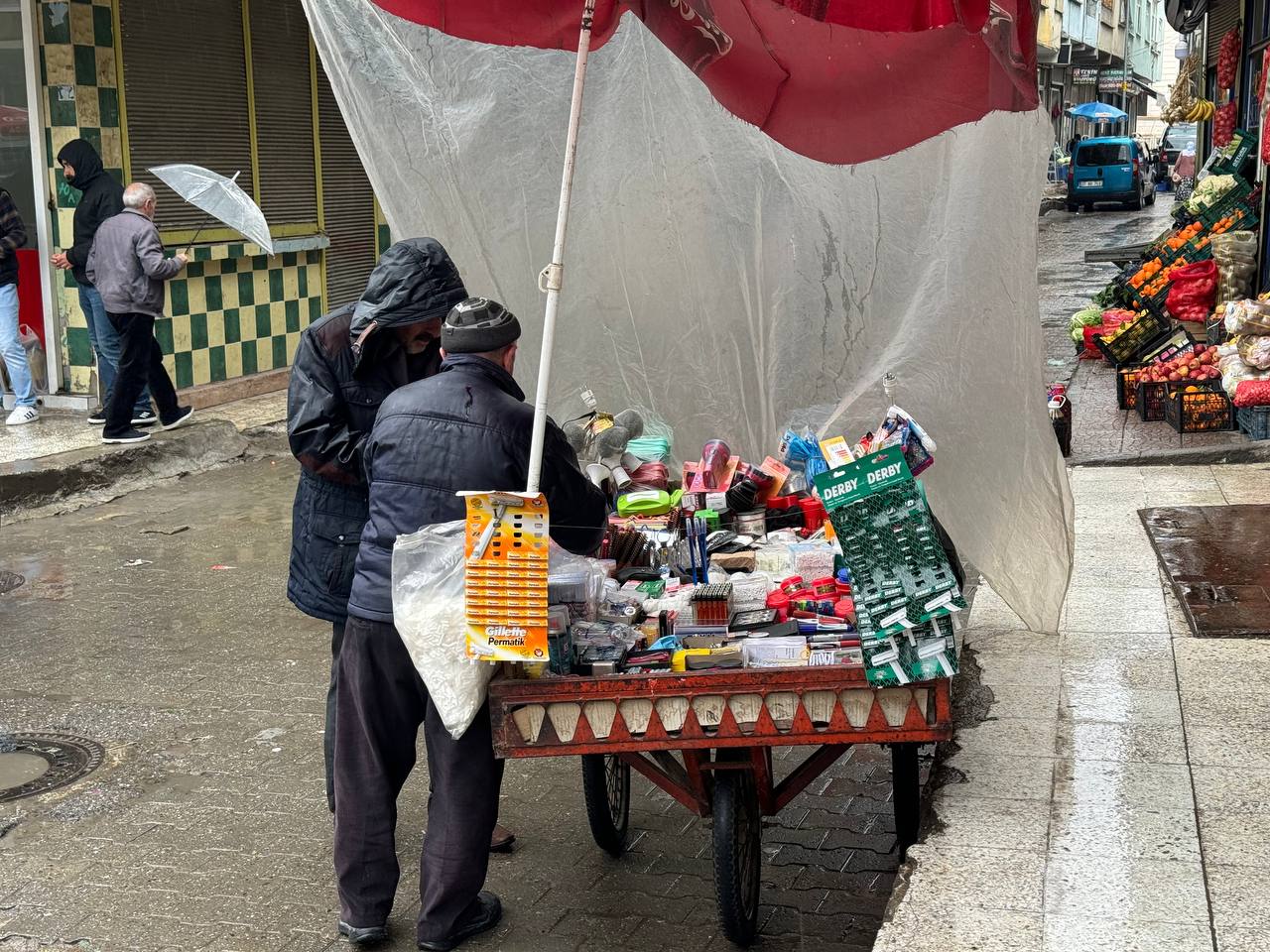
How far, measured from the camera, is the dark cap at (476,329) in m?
3.79

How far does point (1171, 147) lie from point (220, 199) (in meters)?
40.0

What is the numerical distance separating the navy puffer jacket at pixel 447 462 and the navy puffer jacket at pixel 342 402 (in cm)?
43

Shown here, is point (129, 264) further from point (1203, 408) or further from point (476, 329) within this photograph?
point (1203, 408)

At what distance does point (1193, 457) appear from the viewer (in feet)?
29.3

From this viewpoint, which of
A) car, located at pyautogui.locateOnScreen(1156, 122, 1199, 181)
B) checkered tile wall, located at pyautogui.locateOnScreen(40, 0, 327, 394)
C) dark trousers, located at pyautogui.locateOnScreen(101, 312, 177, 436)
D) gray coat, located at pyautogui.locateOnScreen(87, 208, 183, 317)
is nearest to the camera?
gray coat, located at pyautogui.locateOnScreen(87, 208, 183, 317)

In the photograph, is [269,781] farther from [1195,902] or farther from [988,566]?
[1195,902]

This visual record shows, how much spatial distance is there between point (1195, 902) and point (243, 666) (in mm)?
4178

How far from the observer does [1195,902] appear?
3.45 meters

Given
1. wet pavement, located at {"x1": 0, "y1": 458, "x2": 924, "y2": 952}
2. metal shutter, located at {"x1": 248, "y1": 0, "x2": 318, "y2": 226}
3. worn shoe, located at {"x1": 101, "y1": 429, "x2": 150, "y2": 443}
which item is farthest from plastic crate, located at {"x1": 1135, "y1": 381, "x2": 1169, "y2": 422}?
metal shutter, located at {"x1": 248, "y1": 0, "x2": 318, "y2": 226}

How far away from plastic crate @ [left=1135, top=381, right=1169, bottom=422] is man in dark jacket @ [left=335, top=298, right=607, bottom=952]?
7371mm

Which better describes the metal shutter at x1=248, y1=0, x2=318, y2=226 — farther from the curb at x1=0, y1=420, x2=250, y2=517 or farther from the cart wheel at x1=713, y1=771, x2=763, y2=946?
the cart wheel at x1=713, y1=771, x2=763, y2=946

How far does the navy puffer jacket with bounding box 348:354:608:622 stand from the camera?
370 centimetres

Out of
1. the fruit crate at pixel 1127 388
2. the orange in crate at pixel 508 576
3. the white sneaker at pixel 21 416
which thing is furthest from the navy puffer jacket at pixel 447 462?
the fruit crate at pixel 1127 388

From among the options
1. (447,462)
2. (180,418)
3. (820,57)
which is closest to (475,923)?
(447,462)
